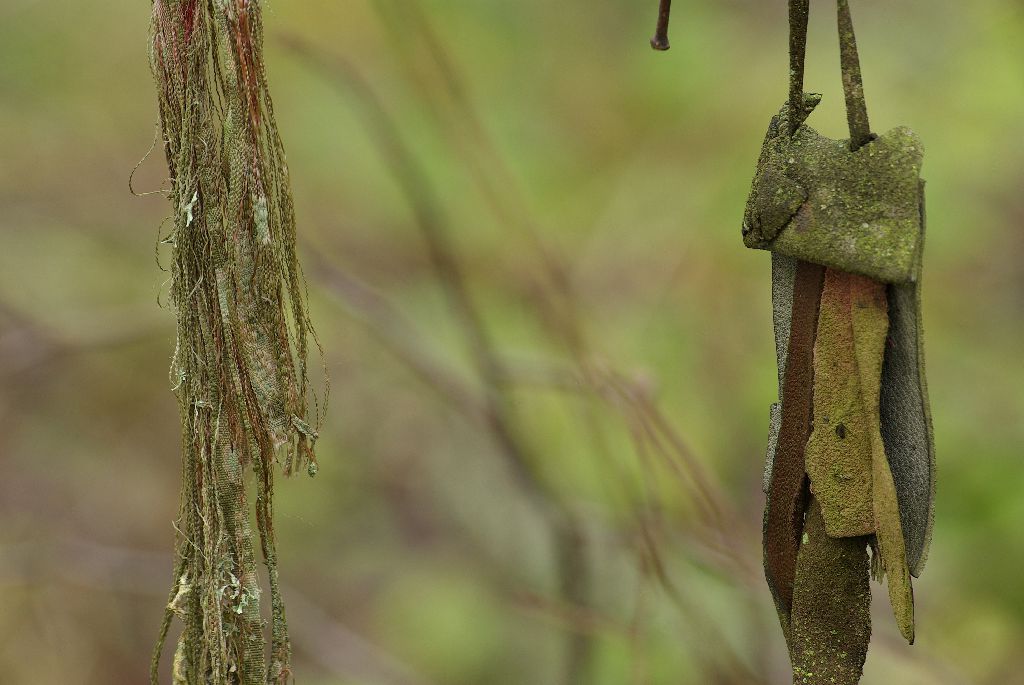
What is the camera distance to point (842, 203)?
0.47 meters

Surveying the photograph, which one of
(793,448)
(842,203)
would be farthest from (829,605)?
(842,203)

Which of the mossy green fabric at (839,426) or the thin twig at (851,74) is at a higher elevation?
the thin twig at (851,74)

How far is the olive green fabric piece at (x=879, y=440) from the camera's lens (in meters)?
0.48

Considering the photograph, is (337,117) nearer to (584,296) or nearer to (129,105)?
(129,105)

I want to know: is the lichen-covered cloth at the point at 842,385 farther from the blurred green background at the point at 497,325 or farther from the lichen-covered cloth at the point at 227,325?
the blurred green background at the point at 497,325

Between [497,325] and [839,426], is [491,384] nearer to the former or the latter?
[497,325]

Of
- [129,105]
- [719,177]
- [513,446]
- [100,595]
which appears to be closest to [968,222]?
[719,177]

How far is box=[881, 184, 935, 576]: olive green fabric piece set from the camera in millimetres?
481

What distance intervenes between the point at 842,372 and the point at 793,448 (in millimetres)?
44

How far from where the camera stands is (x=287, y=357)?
56 centimetres

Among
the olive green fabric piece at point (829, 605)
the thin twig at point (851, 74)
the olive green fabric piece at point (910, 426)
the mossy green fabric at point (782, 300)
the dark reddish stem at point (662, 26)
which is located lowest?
the olive green fabric piece at point (829, 605)

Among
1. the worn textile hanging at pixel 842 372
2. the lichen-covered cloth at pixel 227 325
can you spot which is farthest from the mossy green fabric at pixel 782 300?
the lichen-covered cloth at pixel 227 325

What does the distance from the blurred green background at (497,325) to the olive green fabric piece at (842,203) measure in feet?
2.61

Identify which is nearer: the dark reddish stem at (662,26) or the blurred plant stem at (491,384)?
the dark reddish stem at (662,26)
